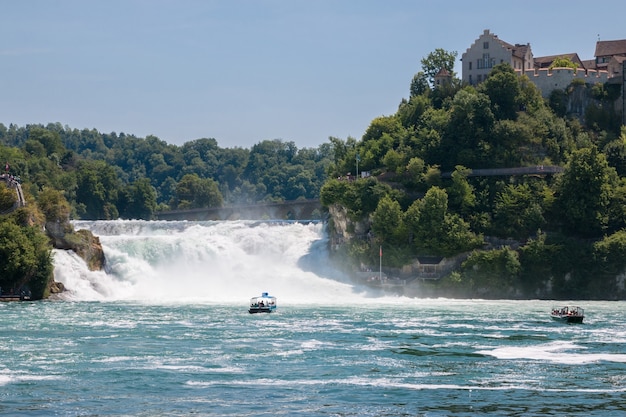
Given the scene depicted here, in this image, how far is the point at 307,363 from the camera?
67750mm

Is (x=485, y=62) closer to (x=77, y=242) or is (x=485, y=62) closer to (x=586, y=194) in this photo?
(x=586, y=194)

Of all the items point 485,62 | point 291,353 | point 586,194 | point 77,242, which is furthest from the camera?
point 485,62

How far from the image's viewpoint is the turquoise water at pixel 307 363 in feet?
180

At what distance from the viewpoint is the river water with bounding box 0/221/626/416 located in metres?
55.2

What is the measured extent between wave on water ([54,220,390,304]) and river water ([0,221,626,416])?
34 centimetres

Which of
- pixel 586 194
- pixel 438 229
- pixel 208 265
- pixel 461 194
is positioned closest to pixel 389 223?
pixel 438 229

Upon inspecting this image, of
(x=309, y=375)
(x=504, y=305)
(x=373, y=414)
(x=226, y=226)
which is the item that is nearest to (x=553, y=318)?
(x=504, y=305)

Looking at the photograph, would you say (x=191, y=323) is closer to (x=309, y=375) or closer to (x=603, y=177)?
(x=309, y=375)

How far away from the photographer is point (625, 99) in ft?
488

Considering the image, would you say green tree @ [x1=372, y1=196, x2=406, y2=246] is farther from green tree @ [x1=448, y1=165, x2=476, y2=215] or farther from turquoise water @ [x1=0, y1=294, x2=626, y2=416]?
turquoise water @ [x1=0, y1=294, x2=626, y2=416]

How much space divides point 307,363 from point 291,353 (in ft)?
13.9

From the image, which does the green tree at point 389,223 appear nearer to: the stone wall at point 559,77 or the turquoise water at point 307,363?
the stone wall at point 559,77

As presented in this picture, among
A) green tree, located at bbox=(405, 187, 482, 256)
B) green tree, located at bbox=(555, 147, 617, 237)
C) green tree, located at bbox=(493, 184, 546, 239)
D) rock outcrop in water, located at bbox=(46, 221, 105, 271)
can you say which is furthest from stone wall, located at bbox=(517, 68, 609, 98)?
rock outcrop in water, located at bbox=(46, 221, 105, 271)

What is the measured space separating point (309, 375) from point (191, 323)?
27622 mm
